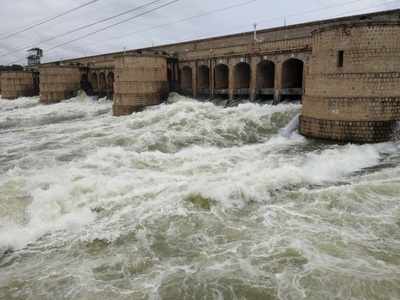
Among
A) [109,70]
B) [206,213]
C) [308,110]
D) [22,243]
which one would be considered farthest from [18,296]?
[109,70]

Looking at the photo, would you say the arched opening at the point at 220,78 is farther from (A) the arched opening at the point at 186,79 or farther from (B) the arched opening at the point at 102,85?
(B) the arched opening at the point at 102,85

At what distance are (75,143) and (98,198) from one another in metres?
6.37

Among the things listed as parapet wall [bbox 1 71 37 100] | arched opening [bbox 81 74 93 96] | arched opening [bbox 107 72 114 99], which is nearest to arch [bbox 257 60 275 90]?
arched opening [bbox 107 72 114 99]

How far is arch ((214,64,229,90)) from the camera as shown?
20.2m

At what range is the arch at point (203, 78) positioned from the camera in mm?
21297

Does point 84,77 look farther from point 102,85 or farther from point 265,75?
point 265,75

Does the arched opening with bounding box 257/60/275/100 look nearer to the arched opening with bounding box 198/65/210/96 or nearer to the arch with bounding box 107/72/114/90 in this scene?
the arched opening with bounding box 198/65/210/96

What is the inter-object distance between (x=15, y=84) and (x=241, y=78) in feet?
94.8

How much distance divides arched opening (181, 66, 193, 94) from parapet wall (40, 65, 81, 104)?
1273 cm

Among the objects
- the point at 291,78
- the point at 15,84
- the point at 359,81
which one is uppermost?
the point at 15,84

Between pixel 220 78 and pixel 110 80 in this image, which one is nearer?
pixel 220 78

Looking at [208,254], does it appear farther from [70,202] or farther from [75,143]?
[75,143]

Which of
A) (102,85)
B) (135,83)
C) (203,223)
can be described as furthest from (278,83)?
(102,85)

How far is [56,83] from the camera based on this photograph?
29.8 metres
